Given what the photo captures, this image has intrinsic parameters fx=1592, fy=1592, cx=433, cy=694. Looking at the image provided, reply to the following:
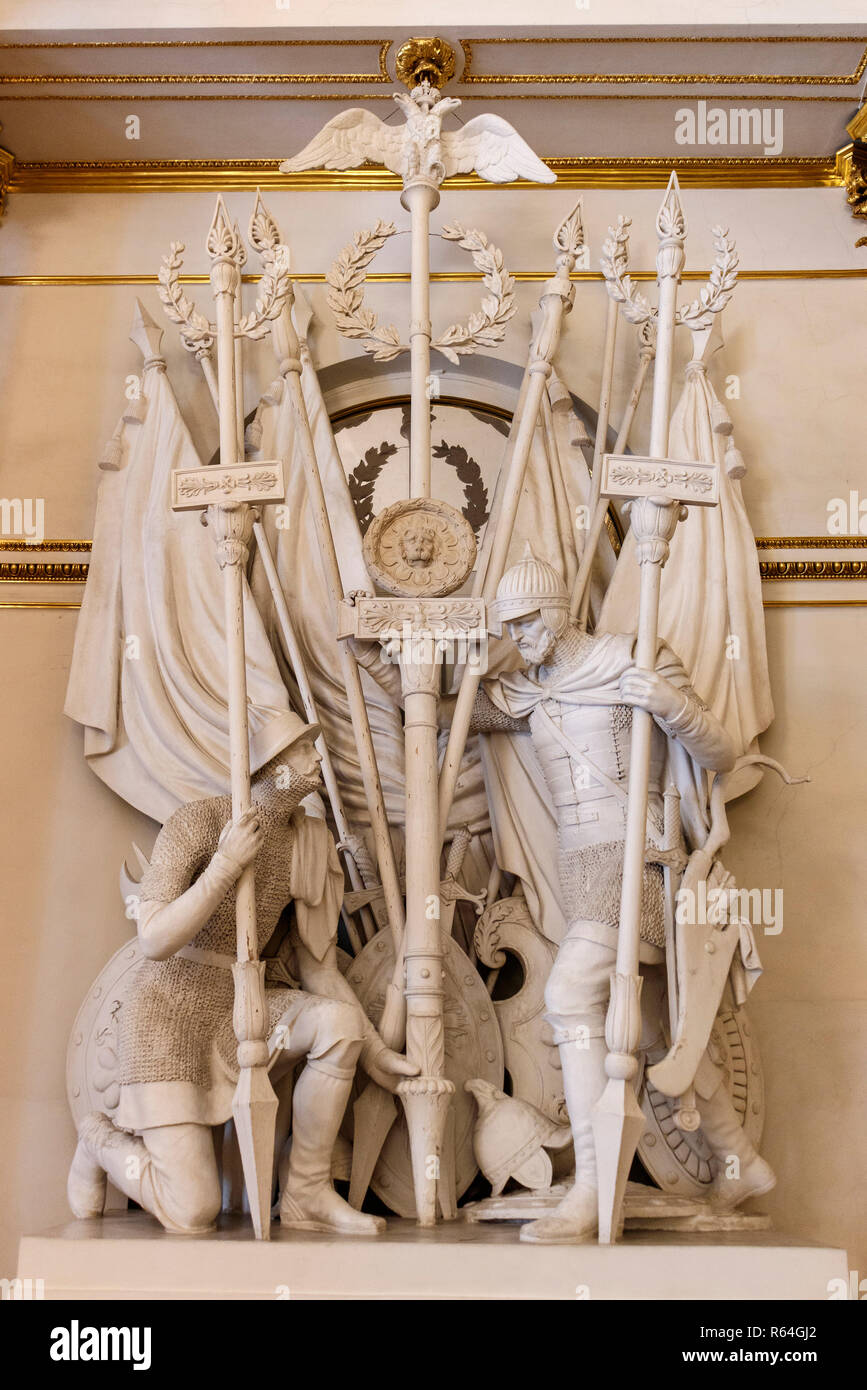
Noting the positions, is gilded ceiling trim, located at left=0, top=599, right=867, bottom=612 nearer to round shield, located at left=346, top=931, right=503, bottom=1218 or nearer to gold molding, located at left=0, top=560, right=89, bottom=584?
gold molding, located at left=0, top=560, right=89, bottom=584

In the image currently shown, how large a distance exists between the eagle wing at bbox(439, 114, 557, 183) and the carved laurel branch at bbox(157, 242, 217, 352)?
0.87 m

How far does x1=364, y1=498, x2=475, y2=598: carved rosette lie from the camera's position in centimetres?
446

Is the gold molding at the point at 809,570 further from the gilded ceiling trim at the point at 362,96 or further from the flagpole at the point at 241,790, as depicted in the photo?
the flagpole at the point at 241,790

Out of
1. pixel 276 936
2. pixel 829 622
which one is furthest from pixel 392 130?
pixel 276 936

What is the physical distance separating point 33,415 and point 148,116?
1.10 metres

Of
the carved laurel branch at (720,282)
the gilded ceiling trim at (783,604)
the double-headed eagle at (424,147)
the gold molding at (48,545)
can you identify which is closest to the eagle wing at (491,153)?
the double-headed eagle at (424,147)

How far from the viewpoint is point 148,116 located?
545 centimetres

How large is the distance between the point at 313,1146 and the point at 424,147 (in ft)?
9.44

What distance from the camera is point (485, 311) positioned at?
15.9ft

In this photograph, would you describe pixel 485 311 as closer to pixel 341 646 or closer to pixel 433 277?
pixel 433 277

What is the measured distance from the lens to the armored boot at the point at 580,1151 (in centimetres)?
378

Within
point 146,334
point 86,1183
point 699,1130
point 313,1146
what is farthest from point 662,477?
point 86,1183

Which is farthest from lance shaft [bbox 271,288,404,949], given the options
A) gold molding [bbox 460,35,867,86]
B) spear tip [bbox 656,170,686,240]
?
spear tip [bbox 656,170,686,240]

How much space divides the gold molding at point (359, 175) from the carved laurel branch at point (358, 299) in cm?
81
